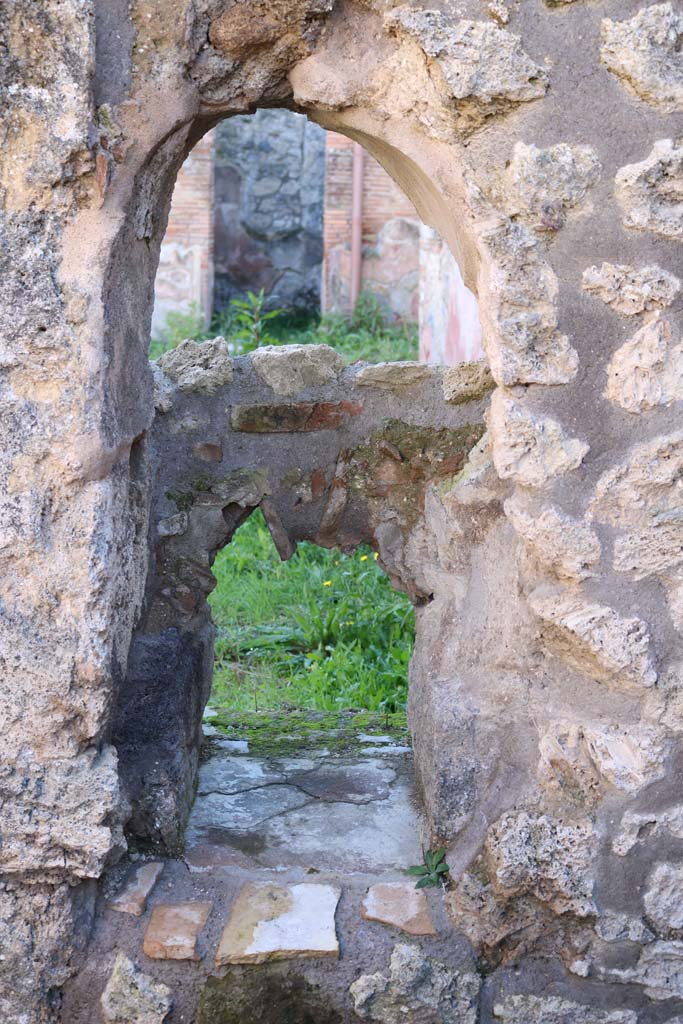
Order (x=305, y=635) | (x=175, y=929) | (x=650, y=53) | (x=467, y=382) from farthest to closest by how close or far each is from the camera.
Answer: (x=305, y=635) → (x=467, y=382) → (x=175, y=929) → (x=650, y=53)

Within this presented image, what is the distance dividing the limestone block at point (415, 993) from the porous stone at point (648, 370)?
47.8 inches

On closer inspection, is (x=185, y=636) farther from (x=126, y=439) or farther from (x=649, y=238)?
(x=649, y=238)

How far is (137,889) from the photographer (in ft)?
8.14

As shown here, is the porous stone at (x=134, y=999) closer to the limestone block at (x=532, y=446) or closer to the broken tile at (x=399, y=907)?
the broken tile at (x=399, y=907)

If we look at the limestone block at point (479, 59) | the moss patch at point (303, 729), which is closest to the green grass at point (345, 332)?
the moss patch at point (303, 729)

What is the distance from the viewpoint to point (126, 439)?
2354 millimetres

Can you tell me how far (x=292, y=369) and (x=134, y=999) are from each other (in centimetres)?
155

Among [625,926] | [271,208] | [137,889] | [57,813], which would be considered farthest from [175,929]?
[271,208]

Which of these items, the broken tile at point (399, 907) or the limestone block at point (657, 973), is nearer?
the limestone block at point (657, 973)

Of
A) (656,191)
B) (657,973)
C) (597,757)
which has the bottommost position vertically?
(657,973)

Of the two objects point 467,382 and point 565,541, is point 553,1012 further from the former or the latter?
point 467,382

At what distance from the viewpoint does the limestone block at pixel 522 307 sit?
221 cm

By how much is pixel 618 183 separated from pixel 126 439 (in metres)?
1.09

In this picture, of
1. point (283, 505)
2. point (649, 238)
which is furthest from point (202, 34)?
point (283, 505)
